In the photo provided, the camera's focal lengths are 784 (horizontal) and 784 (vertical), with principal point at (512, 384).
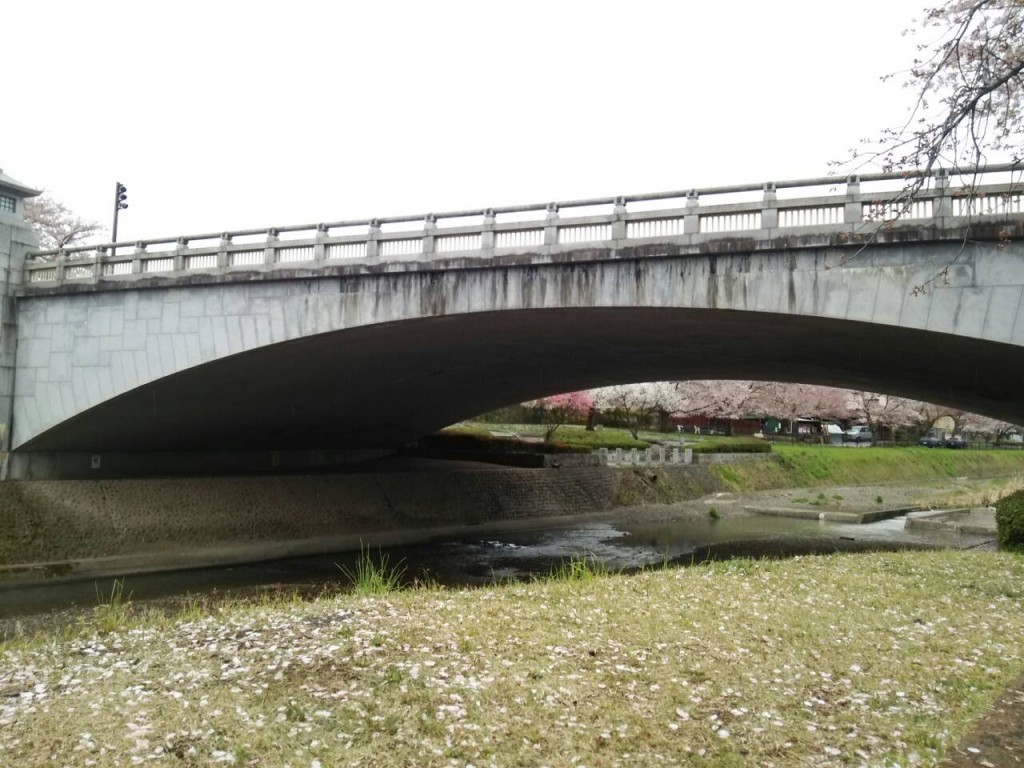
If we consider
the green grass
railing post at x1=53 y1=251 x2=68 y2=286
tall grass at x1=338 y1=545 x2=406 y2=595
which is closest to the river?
tall grass at x1=338 y1=545 x2=406 y2=595

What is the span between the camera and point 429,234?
18094mm

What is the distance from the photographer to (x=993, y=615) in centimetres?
870

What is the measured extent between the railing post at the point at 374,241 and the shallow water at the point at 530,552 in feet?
25.0

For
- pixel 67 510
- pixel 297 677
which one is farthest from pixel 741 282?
pixel 67 510

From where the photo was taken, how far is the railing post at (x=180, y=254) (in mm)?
20641

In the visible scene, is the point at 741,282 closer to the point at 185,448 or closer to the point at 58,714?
the point at 58,714

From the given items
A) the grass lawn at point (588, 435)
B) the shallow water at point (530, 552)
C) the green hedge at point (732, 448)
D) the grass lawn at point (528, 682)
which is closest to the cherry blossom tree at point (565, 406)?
the grass lawn at point (588, 435)

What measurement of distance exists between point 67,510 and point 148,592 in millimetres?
4614

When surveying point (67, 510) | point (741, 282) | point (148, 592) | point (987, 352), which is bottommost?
point (148, 592)

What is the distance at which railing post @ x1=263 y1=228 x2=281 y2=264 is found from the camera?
1945 cm

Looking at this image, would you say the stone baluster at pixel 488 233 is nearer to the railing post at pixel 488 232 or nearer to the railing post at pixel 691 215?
the railing post at pixel 488 232

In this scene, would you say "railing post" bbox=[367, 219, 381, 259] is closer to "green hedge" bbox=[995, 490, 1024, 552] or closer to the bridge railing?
the bridge railing

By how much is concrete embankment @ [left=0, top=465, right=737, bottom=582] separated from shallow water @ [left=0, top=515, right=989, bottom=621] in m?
0.68

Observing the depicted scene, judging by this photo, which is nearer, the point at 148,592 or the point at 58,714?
the point at 58,714
